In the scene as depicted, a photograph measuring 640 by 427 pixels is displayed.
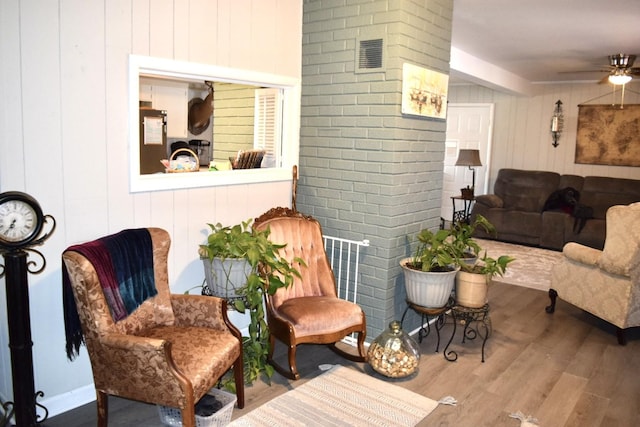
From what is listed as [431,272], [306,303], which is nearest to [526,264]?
[431,272]

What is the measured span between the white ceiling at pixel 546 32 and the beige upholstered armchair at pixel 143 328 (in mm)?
3018

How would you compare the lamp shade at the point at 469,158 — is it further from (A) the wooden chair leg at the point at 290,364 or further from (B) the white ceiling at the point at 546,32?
(A) the wooden chair leg at the point at 290,364

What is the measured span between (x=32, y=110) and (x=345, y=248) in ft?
7.11

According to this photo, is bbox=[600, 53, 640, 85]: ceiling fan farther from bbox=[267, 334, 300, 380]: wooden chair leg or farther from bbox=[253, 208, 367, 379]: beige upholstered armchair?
bbox=[267, 334, 300, 380]: wooden chair leg

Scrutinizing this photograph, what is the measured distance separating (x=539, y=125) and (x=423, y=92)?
5.40m

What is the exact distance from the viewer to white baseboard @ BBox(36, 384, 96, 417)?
2.65 metres

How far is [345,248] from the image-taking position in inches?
150

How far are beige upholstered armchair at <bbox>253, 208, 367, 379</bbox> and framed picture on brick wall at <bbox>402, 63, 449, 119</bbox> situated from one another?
1030mm

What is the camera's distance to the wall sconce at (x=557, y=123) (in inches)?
315

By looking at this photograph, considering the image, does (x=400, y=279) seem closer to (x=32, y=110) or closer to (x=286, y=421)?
(x=286, y=421)

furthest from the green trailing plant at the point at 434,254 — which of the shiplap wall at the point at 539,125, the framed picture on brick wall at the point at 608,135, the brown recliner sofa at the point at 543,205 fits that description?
the shiplap wall at the point at 539,125

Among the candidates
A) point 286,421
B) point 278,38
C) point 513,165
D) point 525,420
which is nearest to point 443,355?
point 525,420

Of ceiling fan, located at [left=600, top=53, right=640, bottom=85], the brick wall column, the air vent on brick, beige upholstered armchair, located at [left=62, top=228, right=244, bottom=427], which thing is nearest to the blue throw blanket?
beige upholstered armchair, located at [left=62, top=228, right=244, bottom=427]

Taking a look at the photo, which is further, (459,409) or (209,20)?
(209,20)
